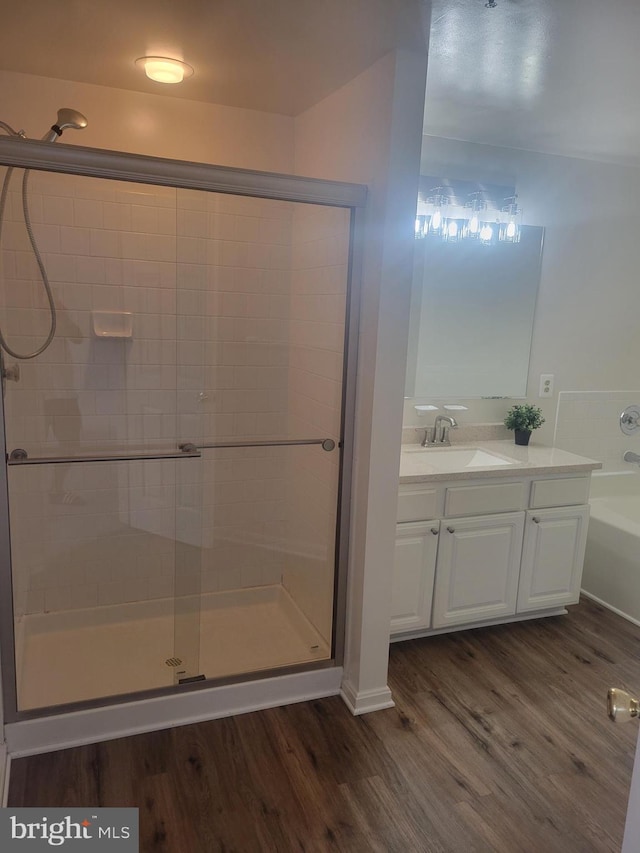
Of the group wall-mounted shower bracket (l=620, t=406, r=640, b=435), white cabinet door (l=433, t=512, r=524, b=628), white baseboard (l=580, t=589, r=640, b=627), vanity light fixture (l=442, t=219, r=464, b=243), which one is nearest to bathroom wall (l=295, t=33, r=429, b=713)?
white cabinet door (l=433, t=512, r=524, b=628)

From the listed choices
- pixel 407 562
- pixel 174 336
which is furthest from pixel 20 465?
pixel 407 562

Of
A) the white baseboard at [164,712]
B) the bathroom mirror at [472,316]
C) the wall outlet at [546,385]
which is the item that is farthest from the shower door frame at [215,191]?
the wall outlet at [546,385]

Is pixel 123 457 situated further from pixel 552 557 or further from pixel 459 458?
pixel 552 557

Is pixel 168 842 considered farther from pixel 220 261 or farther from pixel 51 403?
pixel 220 261

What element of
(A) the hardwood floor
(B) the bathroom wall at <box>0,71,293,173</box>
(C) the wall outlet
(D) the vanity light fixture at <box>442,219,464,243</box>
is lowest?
(A) the hardwood floor

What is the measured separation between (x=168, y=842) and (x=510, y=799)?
42.6 inches

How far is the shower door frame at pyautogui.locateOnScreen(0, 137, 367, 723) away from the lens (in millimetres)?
1931

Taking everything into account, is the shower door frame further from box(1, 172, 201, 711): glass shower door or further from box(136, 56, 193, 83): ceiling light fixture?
box(136, 56, 193, 83): ceiling light fixture

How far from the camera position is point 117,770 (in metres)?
2.11

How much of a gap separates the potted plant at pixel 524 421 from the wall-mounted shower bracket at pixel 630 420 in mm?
766

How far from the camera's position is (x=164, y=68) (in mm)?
2281

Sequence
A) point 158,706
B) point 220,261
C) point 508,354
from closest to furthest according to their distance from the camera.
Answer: point 158,706 < point 220,261 < point 508,354

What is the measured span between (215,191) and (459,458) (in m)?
1.74

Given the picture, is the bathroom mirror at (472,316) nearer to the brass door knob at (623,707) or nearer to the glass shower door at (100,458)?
the glass shower door at (100,458)
